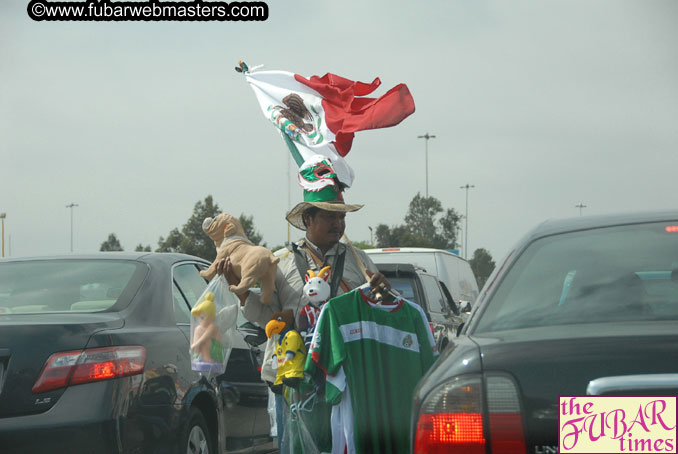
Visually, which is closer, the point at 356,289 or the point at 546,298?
the point at 546,298

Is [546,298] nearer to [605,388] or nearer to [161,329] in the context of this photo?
[605,388]

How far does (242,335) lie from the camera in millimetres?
6785

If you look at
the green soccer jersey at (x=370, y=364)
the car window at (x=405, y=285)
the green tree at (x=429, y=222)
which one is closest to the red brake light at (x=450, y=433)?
the green soccer jersey at (x=370, y=364)

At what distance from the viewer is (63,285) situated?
18.1ft

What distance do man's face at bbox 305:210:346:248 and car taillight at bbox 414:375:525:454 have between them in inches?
101

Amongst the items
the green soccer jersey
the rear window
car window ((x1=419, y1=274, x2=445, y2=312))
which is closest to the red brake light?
the green soccer jersey

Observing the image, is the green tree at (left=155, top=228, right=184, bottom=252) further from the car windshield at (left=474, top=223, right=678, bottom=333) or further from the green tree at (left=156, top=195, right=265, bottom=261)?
the car windshield at (left=474, top=223, right=678, bottom=333)

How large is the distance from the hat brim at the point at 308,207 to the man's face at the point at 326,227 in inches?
2.5

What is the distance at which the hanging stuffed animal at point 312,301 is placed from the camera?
5023mm

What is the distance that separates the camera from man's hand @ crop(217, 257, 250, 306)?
5221 mm

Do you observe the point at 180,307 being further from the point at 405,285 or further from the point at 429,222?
the point at 429,222

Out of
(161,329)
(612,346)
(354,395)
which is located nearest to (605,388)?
(612,346)

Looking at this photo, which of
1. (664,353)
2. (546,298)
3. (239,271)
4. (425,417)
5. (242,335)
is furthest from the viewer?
(242,335)

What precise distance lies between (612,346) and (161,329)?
10.8ft
